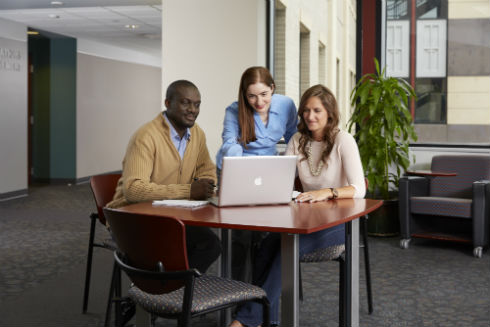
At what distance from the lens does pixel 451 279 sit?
4.34 meters

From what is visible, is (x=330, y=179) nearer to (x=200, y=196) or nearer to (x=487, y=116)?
(x=200, y=196)

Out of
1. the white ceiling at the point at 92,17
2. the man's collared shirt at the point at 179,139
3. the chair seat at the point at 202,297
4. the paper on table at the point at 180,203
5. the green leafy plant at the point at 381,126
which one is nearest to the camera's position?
the chair seat at the point at 202,297

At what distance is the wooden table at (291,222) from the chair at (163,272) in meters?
0.14

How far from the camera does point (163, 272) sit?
2.03 m

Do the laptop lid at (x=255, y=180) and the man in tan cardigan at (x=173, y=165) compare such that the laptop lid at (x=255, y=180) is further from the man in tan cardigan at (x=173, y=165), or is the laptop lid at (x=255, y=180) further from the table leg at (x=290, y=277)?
the table leg at (x=290, y=277)

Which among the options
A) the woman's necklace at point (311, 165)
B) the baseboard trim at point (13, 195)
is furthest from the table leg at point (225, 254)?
the baseboard trim at point (13, 195)

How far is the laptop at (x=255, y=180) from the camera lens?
2520 mm

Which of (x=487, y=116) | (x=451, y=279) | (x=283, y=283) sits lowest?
(x=451, y=279)

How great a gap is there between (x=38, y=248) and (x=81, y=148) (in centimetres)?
613

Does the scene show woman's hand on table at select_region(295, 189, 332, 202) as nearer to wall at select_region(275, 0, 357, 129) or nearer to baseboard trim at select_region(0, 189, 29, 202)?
wall at select_region(275, 0, 357, 129)

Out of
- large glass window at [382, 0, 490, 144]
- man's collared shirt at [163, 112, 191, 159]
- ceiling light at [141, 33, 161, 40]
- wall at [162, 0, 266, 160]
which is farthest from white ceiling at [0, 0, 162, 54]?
man's collared shirt at [163, 112, 191, 159]

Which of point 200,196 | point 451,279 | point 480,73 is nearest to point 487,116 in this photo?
point 480,73

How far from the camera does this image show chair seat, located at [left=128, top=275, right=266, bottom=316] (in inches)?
84.4

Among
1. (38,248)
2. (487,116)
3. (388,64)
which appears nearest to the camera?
(38,248)
